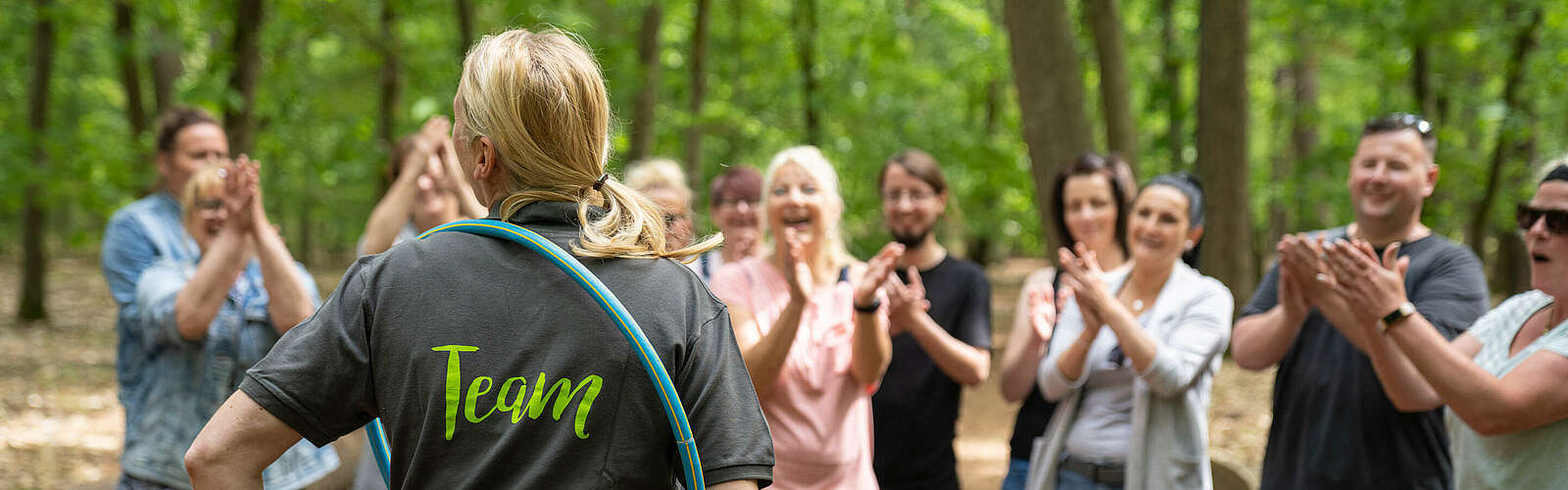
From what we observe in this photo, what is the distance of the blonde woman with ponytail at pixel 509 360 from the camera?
1.61 meters

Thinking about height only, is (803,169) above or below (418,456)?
above

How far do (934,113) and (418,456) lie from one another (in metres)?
15.7

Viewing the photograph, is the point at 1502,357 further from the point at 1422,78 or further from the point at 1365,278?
the point at 1422,78

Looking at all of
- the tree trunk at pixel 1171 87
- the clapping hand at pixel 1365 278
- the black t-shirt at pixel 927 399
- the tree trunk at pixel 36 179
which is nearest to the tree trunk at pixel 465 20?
the tree trunk at pixel 36 179

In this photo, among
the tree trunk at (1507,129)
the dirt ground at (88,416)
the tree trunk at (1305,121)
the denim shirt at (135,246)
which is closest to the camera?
the denim shirt at (135,246)

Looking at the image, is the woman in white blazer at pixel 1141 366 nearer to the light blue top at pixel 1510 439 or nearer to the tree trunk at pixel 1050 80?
the light blue top at pixel 1510 439

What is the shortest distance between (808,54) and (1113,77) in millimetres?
9378

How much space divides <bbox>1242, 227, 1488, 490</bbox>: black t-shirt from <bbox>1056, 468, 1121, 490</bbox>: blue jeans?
539 mm

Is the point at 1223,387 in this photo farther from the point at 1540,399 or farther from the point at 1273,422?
the point at 1540,399

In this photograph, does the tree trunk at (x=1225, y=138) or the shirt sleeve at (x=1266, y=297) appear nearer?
the shirt sleeve at (x=1266, y=297)

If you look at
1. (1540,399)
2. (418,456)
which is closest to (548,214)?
(418,456)

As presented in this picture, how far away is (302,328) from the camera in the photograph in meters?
1.64

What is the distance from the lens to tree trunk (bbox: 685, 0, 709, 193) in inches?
553

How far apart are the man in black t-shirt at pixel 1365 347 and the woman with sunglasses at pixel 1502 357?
22 cm
